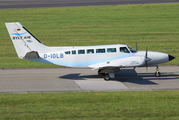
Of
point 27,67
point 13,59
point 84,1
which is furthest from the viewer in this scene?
point 84,1

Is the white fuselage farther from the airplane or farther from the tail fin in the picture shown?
the tail fin

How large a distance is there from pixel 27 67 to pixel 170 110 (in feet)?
54.2

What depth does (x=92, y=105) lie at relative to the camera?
45.5 ft

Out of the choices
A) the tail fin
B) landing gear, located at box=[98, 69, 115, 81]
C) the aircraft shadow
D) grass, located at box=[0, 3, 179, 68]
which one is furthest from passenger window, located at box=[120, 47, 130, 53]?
grass, located at box=[0, 3, 179, 68]

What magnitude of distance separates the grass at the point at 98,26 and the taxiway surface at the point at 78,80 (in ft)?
10.5

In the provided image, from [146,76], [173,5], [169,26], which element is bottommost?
[146,76]

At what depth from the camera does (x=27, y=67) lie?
25.6 metres

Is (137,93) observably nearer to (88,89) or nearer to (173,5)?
(88,89)

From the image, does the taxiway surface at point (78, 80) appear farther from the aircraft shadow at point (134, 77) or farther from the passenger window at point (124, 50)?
the passenger window at point (124, 50)

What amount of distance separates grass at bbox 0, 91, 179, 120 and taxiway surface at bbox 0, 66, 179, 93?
173 cm

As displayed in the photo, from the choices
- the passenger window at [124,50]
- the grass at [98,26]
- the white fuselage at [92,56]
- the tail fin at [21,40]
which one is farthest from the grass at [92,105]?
the grass at [98,26]

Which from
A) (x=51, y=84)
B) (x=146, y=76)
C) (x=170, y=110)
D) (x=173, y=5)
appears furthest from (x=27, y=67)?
(x=173, y=5)

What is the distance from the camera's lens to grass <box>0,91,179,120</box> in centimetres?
1242

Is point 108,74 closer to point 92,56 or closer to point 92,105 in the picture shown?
point 92,56
